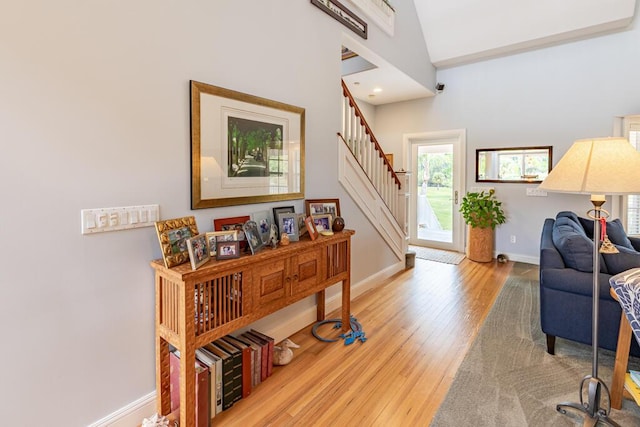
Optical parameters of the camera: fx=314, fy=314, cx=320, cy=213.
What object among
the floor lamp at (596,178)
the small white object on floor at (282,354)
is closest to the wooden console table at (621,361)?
the floor lamp at (596,178)

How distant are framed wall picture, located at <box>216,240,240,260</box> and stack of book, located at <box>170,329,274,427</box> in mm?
602

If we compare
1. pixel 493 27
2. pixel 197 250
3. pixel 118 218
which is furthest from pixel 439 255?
pixel 118 218

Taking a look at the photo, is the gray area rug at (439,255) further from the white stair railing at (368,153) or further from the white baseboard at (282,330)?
the white stair railing at (368,153)

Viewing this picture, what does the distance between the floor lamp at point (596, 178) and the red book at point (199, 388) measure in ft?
6.47

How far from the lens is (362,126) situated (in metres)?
3.67

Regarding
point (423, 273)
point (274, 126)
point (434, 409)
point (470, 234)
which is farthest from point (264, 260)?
point (470, 234)

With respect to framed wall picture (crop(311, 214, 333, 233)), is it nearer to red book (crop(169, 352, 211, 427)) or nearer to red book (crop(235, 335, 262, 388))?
red book (crop(235, 335, 262, 388))

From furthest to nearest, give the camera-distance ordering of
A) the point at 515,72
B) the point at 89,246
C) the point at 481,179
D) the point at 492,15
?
the point at 481,179 < the point at 515,72 < the point at 492,15 < the point at 89,246

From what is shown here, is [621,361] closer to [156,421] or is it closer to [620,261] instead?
[620,261]

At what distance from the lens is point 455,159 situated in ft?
18.0

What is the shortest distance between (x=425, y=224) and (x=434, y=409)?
4.52m

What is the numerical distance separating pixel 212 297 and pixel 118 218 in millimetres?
627

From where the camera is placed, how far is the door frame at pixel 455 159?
534cm

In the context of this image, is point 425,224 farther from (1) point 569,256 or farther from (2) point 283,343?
(2) point 283,343
